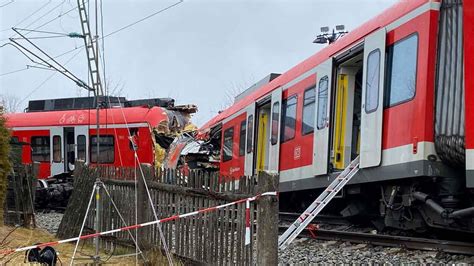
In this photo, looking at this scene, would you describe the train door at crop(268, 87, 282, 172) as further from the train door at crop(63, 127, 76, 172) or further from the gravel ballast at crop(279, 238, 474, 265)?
the train door at crop(63, 127, 76, 172)

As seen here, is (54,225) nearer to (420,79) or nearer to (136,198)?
(136,198)

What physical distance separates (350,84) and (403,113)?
7.71 feet

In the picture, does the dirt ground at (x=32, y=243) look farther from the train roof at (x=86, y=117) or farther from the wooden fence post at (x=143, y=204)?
the train roof at (x=86, y=117)

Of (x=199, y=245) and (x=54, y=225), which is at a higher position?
(x=199, y=245)

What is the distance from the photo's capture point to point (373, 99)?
28.9 ft

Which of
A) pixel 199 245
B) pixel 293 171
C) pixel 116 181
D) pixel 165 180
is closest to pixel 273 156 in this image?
pixel 293 171

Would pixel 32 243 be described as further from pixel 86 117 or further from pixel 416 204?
pixel 86 117

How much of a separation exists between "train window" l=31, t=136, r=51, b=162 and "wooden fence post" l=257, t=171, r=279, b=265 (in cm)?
1628

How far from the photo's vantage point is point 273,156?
13039mm

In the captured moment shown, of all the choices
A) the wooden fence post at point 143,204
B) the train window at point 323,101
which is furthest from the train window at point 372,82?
the wooden fence post at point 143,204

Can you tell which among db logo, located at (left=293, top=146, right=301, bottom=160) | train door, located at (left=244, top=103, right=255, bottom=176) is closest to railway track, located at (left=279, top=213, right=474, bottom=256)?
db logo, located at (left=293, top=146, right=301, bottom=160)

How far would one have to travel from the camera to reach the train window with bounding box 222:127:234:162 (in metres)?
16.6

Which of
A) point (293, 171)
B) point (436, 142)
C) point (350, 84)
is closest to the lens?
point (436, 142)

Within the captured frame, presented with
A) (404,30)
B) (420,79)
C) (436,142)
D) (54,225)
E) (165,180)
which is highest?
(404,30)
